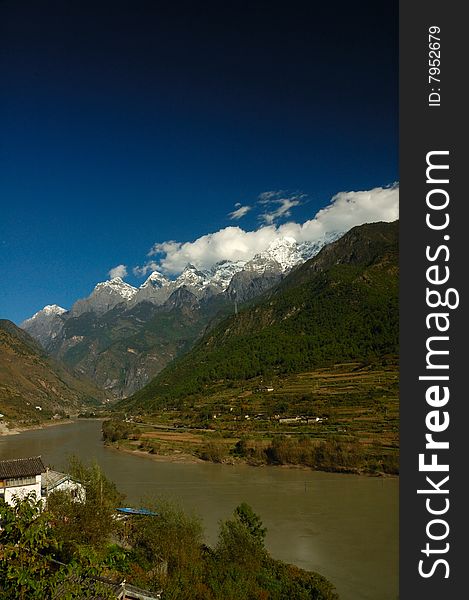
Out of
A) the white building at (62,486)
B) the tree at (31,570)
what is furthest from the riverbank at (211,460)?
the tree at (31,570)

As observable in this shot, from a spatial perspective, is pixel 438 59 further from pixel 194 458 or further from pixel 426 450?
pixel 194 458

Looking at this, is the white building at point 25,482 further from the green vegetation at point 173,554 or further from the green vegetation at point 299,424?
the green vegetation at point 299,424

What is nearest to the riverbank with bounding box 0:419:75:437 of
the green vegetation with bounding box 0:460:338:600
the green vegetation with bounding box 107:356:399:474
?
the green vegetation with bounding box 107:356:399:474

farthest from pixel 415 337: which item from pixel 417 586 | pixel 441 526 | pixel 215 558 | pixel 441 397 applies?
pixel 215 558

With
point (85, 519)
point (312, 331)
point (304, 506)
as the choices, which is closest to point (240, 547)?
point (85, 519)

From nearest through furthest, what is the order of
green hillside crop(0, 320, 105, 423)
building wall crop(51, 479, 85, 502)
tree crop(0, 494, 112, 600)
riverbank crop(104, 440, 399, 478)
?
tree crop(0, 494, 112, 600) → building wall crop(51, 479, 85, 502) → riverbank crop(104, 440, 399, 478) → green hillside crop(0, 320, 105, 423)

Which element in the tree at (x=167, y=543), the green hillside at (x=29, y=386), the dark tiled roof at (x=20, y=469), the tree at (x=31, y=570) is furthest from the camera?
the green hillside at (x=29, y=386)

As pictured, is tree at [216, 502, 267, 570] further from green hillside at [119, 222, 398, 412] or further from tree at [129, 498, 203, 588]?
Answer: green hillside at [119, 222, 398, 412]

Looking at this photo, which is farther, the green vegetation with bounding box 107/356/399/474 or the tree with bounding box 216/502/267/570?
the green vegetation with bounding box 107/356/399/474
